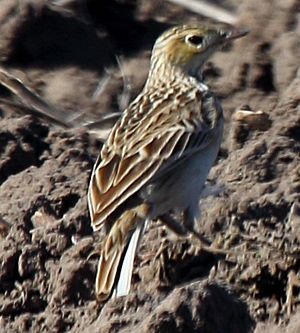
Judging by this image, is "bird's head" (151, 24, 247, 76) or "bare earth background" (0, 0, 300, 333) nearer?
"bare earth background" (0, 0, 300, 333)

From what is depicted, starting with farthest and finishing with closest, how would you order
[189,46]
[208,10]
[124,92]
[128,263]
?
1. [208,10]
2. [124,92]
3. [189,46]
4. [128,263]

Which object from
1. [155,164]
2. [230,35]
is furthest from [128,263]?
[230,35]

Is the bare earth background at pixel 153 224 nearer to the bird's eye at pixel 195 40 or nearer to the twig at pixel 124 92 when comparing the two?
the twig at pixel 124 92

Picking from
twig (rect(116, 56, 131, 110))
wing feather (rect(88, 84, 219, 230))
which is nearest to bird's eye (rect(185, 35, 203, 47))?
wing feather (rect(88, 84, 219, 230))

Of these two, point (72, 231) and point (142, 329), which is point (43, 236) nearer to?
point (72, 231)

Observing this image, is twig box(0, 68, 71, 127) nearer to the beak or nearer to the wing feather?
the wing feather

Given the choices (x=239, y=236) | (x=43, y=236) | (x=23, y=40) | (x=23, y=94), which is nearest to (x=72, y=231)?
(x=43, y=236)

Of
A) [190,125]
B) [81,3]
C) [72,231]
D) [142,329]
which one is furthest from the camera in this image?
[81,3]

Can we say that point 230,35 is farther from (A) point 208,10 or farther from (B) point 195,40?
(A) point 208,10
